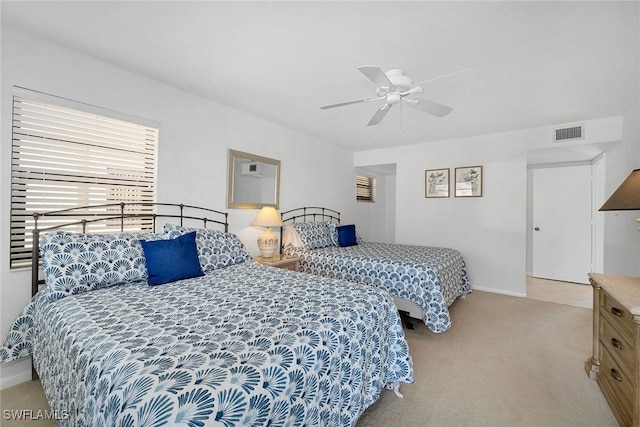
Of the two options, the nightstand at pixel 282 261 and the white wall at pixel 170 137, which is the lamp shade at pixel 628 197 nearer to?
the nightstand at pixel 282 261

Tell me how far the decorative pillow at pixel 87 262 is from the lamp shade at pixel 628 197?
3.28 metres

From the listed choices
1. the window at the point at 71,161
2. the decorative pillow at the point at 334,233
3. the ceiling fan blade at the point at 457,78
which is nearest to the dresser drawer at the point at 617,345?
the ceiling fan blade at the point at 457,78

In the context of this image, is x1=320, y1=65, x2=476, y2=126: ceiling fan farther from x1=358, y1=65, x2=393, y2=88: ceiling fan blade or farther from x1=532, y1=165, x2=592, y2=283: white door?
x1=532, y1=165, x2=592, y2=283: white door

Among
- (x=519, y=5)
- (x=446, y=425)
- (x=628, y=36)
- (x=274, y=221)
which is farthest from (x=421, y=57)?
(x=446, y=425)

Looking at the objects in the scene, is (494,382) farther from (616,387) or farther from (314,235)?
(314,235)

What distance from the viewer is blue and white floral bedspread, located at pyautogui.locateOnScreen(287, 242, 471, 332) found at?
9.08 feet

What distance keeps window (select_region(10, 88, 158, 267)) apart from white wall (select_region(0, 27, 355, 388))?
0.07m

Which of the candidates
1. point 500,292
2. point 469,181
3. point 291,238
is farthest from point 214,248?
point 500,292

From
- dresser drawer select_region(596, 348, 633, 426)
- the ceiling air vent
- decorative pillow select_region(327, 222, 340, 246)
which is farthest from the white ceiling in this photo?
dresser drawer select_region(596, 348, 633, 426)

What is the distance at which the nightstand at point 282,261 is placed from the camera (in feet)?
10.7

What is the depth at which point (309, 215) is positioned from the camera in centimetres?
468

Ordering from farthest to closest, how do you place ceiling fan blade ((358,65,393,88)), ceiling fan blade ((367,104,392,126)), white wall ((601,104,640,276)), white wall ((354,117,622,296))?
white wall ((354,117,622,296)) < white wall ((601,104,640,276)) < ceiling fan blade ((367,104,392,126)) < ceiling fan blade ((358,65,393,88))

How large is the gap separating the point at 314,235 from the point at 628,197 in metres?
3.10

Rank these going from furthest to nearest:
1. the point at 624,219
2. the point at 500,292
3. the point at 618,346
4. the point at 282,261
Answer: the point at 500,292, the point at 282,261, the point at 624,219, the point at 618,346
